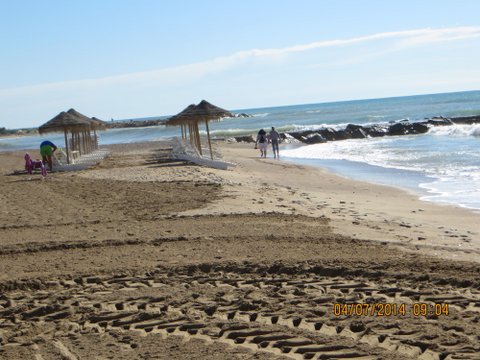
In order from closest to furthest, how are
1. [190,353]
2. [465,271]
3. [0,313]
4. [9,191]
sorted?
[190,353] < [0,313] < [465,271] < [9,191]

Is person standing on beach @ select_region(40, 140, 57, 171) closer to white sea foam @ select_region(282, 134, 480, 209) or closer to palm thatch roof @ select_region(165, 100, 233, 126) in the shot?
palm thatch roof @ select_region(165, 100, 233, 126)

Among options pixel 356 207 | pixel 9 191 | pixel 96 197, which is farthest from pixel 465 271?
pixel 9 191

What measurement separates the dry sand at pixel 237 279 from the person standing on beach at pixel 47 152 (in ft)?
30.7

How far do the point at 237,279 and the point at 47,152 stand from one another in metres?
16.2

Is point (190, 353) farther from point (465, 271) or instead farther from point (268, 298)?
point (465, 271)

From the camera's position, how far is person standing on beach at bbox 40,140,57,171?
21344 millimetres

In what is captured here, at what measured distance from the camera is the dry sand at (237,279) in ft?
15.5

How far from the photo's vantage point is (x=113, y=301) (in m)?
5.89

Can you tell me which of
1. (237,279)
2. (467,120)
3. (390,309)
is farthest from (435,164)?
(467,120)

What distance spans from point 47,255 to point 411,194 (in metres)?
8.28

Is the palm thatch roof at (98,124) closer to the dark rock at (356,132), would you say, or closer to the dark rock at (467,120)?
the dark rock at (356,132)

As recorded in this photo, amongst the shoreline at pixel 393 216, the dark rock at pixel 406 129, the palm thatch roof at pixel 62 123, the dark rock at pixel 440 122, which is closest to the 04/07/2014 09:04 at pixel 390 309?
the shoreline at pixel 393 216

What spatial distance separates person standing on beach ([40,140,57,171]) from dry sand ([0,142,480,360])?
30.7 feet

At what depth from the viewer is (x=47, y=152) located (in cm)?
2141
